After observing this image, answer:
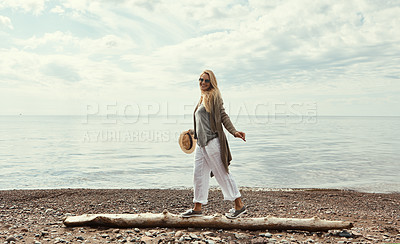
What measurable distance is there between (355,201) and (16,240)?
10954mm

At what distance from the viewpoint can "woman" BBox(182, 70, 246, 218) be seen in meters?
6.00

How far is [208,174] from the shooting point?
6215mm

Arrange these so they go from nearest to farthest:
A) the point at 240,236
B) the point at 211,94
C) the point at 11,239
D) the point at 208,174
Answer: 1. the point at 11,239
2. the point at 240,236
3. the point at 211,94
4. the point at 208,174

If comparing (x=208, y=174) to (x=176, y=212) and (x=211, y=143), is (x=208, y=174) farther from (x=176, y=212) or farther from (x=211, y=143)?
(x=176, y=212)

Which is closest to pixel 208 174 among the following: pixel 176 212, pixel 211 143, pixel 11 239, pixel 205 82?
pixel 211 143

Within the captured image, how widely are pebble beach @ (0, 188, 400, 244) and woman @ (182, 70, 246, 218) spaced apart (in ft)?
2.51

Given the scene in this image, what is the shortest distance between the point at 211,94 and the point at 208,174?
162 cm

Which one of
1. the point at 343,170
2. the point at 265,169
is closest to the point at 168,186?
the point at 265,169

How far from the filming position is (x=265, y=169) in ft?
68.2

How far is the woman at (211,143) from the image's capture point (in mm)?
5998

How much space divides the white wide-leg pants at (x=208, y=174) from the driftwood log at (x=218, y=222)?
1.47ft

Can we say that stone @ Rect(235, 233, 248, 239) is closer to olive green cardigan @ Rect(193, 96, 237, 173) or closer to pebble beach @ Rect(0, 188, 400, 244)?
pebble beach @ Rect(0, 188, 400, 244)

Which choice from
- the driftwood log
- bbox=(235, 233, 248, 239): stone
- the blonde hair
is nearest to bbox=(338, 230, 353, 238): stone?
the driftwood log

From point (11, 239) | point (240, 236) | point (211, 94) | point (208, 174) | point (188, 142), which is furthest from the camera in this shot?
point (188, 142)
